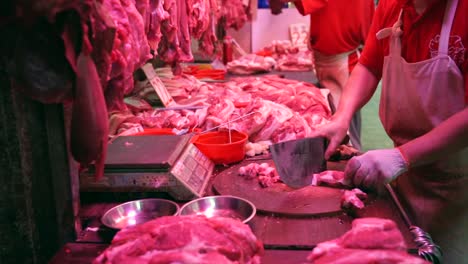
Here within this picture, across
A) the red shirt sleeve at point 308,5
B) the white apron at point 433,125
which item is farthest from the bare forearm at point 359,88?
the red shirt sleeve at point 308,5

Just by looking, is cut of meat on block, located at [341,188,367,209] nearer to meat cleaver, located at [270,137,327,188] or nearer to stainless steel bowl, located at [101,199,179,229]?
meat cleaver, located at [270,137,327,188]

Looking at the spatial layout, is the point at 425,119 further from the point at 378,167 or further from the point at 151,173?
the point at 151,173

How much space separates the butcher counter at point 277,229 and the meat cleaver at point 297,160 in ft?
1.24

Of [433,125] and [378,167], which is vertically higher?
[433,125]

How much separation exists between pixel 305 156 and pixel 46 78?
1.71m

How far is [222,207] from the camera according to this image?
7.75 ft

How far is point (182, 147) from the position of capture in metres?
2.79

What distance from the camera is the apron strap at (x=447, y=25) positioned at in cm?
262

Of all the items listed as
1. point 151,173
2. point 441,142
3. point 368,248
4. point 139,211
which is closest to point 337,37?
point 441,142

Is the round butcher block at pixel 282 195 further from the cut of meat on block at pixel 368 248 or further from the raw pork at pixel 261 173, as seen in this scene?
the cut of meat on block at pixel 368 248

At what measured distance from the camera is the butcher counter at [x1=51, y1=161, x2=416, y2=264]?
207 centimetres

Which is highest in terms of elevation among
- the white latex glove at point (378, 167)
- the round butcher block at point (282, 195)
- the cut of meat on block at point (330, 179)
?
the white latex glove at point (378, 167)

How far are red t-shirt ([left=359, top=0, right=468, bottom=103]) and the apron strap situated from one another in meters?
0.02

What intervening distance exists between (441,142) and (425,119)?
0.38 meters
